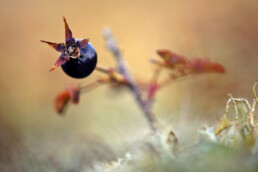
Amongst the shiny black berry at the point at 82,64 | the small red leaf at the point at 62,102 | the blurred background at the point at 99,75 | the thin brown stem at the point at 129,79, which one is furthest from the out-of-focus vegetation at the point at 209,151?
the small red leaf at the point at 62,102

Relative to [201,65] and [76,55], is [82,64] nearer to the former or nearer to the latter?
[76,55]

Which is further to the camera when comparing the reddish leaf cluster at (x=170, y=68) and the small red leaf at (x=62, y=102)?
the small red leaf at (x=62, y=102)

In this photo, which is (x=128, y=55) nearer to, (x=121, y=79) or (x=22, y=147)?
(x=121, y=79)

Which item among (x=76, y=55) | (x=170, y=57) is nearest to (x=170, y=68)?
(x=170, y=57)

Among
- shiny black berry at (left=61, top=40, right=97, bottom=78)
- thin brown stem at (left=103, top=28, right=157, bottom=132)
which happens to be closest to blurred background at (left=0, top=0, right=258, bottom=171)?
thin brown stem at (left=103, top=28, right=157, bottom=132)

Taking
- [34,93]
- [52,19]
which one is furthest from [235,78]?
[52,19]

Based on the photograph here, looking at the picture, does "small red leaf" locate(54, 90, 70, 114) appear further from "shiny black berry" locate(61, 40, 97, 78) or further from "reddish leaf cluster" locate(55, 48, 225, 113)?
"shiny black berry" locate(61, 40, 97, 78)

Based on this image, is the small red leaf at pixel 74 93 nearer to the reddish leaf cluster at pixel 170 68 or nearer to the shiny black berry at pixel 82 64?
the reddish leaf cluster at pixel 170 68
